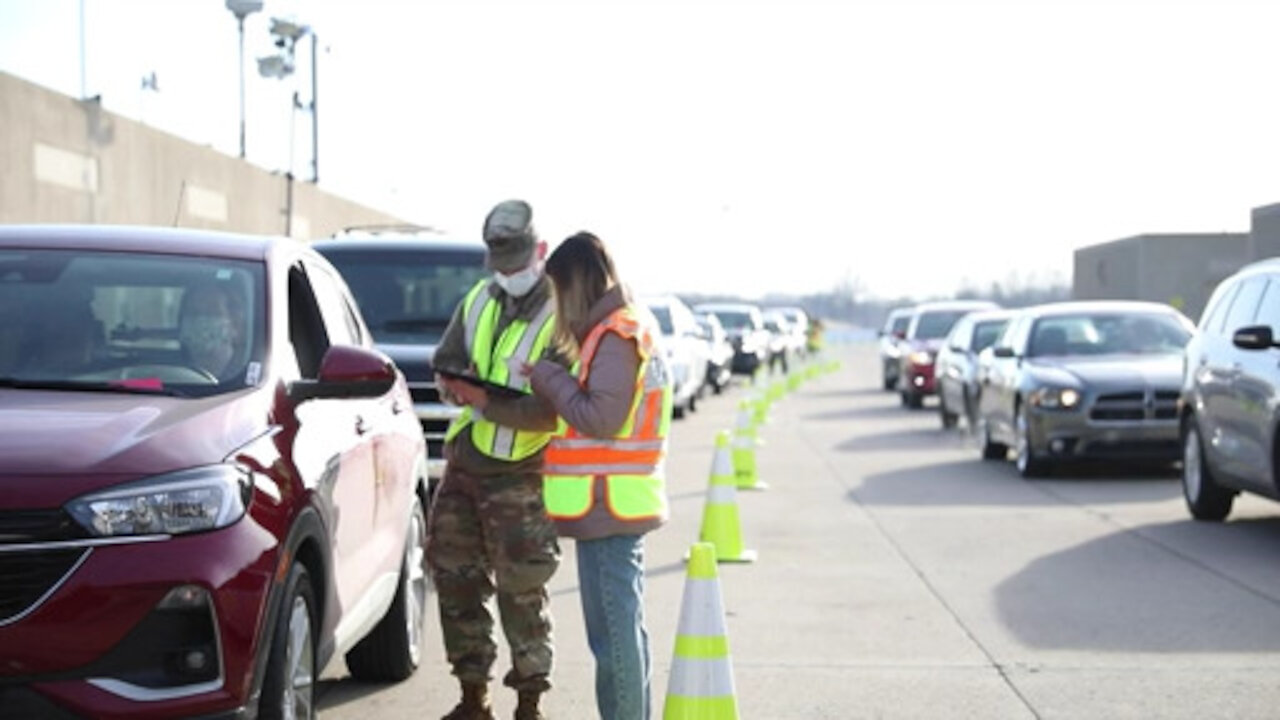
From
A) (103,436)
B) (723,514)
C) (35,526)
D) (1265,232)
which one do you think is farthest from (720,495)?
(1265,232)

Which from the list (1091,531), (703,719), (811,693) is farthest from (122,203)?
(703,719)

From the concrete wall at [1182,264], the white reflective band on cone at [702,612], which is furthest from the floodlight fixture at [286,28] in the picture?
the concrete wall at [1182,264]

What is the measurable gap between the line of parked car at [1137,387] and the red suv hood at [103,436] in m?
8.76

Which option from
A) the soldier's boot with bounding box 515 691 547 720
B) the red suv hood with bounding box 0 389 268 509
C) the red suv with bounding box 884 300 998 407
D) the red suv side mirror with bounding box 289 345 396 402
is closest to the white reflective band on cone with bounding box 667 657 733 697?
the soldier's boot with bounding box 515 691 547 720

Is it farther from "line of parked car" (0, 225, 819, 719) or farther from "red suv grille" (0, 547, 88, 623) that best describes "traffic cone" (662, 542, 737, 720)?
"red suv grille" (0, 547, 88, 623)

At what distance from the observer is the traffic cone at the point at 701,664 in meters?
6.50

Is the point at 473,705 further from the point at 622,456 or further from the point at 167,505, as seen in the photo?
the point at 167,505

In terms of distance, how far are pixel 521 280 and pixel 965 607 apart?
4.49 metres

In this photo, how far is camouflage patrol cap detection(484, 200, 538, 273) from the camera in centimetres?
739

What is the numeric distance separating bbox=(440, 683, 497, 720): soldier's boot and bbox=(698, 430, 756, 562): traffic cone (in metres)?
5.33

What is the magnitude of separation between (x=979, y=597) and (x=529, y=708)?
4.57 meters

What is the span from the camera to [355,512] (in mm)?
7324

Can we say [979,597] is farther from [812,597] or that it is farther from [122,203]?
[122,203]

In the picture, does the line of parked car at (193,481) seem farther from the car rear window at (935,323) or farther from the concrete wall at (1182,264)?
the concrete wall at (1182,264)
